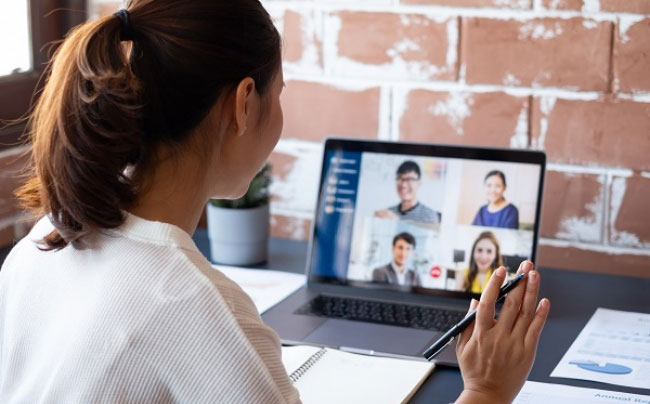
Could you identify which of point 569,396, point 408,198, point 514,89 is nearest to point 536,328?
point 569,396

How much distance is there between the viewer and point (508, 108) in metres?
1.63

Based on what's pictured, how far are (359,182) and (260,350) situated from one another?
2.28 ft

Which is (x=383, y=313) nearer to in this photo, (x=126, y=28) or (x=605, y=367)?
(x=605, y=367)

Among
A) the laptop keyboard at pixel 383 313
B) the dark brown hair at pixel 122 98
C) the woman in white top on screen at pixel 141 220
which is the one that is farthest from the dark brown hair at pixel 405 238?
the dark brown hair at pixel 122 98

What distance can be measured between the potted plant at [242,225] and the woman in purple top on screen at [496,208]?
0.37 meters

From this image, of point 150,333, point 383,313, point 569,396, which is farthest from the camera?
point 383,313

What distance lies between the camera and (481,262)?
4.83 feet

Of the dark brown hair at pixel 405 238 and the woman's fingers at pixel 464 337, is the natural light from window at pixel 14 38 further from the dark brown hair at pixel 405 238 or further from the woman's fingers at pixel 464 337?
the woman's fingers at pixel 464 337

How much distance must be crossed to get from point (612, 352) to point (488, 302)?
0.31 metres

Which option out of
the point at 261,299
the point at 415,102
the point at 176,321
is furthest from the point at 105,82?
the point at 415,102

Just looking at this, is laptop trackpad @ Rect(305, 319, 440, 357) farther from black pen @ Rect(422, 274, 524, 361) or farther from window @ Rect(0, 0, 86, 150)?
window @ Rect(0, 0, 86, 150)

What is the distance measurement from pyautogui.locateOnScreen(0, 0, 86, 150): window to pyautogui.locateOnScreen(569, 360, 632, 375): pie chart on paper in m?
0.98

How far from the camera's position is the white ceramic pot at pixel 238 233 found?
1619 mm

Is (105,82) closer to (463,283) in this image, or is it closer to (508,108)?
(463,283)
